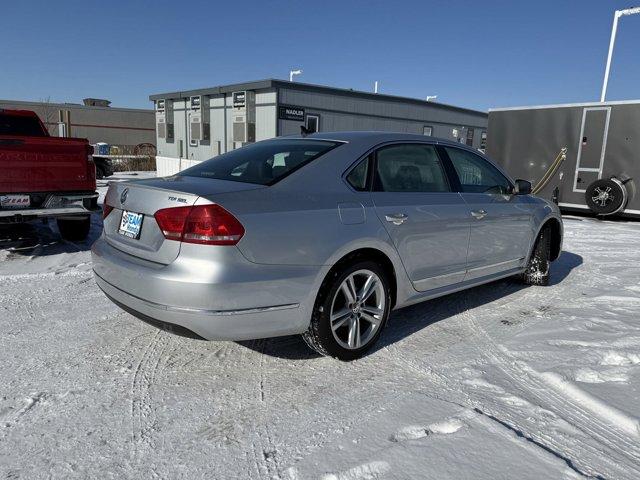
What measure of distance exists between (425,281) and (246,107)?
17.1 meters

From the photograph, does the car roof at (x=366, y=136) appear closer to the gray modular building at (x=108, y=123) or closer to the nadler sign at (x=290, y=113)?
the nadler sign at (x=290, y=113)

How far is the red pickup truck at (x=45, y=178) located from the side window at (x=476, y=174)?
4.66 metres

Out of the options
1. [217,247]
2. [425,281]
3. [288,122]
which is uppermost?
[288,122]

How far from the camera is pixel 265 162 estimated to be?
11.2 ft

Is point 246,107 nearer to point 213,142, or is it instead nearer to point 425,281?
point 213,142

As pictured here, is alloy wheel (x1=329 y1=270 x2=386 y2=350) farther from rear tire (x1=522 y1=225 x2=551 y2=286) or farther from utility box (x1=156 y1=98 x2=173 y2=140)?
utility box (x1=156 y1=98 x2=173 y2=140)

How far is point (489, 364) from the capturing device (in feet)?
11.0

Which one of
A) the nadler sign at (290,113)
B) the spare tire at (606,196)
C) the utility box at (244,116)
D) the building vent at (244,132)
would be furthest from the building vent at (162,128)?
the spare tire at (606,196)

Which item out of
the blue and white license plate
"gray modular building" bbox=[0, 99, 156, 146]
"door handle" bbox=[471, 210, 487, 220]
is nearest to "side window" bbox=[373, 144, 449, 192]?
"door handle" bbox=[471, 210, 487, 220]

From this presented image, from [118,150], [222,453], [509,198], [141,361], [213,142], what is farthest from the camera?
[118,150]

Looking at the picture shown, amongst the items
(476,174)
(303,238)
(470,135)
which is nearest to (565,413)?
(303,238)

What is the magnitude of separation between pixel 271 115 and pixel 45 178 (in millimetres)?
13474

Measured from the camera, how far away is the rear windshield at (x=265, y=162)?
10.4 ft

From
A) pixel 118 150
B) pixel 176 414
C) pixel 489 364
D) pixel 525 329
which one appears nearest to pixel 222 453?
pixel 176 414
